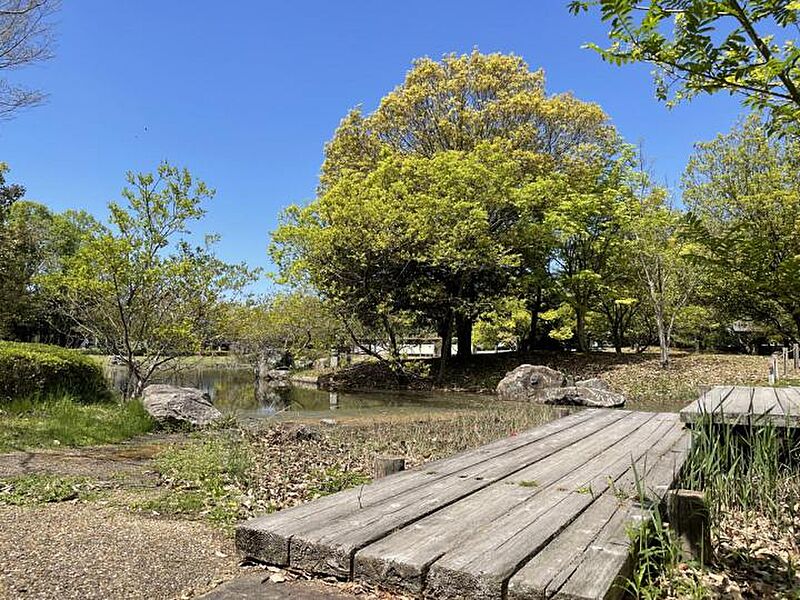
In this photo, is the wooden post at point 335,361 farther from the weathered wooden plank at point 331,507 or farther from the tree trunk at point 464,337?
the weathered wooden plank at point 331,507

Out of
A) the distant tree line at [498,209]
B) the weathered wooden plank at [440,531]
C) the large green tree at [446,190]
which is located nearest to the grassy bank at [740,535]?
the weathered wooden plank at [440,531]

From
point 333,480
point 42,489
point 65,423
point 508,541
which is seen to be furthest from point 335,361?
point 508,541

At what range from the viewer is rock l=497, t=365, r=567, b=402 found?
1691 centimetres

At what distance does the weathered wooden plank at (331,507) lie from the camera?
96.0 inches

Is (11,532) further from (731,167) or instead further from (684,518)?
(731,167)

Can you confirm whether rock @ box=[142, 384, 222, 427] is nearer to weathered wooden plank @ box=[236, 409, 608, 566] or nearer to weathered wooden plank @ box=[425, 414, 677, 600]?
weathered wooden plank @ box=[236, 409, 608, 566]

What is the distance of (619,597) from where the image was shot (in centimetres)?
214

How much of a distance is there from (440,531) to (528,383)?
15.2m

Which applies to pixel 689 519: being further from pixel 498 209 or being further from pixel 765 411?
pixel 498 209

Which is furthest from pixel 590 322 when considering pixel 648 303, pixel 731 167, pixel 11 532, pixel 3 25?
pixel 11 532

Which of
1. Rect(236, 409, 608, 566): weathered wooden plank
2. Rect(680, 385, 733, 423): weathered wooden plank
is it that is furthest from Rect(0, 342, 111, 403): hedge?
Rect(680, 385, 733, 423): weathered wooden plank

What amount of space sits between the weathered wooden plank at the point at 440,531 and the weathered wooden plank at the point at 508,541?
0.06 meters

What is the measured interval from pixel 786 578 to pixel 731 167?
21.7 m

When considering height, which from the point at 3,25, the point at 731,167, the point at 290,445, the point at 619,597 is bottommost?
the point at 290,445
